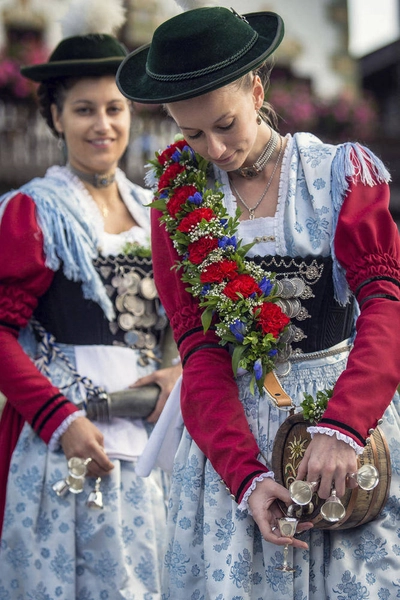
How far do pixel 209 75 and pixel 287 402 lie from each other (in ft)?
2.66

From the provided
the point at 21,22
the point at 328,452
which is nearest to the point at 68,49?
the point at 328,452

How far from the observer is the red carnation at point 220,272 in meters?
2.52

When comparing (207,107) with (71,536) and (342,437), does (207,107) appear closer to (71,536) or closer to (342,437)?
(342,437)

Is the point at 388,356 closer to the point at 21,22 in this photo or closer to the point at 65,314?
the point at 65,314

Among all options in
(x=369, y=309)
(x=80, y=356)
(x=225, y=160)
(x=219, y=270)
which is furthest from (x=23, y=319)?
(x=369, y=309)

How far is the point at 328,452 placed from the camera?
7.04ft

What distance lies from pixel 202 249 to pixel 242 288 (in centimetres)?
17

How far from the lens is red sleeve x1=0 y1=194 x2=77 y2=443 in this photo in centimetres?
338

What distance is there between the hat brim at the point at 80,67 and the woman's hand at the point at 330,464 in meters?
2.02

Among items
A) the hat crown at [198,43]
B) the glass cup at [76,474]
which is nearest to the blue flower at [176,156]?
the hat crown at [198,43]

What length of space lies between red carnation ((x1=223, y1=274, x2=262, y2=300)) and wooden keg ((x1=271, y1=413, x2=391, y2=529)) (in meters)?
0.36

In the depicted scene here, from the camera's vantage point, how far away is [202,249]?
2.56 m

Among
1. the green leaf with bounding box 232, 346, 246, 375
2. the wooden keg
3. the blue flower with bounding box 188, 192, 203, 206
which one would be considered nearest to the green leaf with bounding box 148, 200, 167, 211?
the blue flower with bounding box 188, 192, 203, 206

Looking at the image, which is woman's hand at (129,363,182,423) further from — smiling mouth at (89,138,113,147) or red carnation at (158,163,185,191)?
red carnation at (158,163,185,191)
